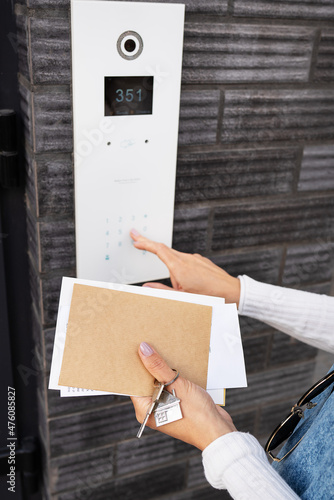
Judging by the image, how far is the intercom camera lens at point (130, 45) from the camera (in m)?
0.84

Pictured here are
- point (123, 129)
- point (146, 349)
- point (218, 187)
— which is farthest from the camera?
point (218, 187)

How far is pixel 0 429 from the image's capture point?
1183mm

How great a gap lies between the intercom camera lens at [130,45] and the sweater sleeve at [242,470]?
0.66m

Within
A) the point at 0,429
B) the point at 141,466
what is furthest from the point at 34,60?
the point at 141,466

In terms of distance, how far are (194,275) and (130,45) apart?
0.44 m

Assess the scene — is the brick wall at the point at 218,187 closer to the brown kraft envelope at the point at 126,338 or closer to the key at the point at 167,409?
the brown kraft envelope at the point at 126,338

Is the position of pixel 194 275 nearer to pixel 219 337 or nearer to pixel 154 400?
pixel 219 337

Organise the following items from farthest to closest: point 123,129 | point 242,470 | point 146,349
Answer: point 123,129, point 146,349, point 242,470

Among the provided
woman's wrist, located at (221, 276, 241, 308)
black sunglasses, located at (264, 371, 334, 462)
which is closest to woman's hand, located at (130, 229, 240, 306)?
woman's wrist, located at (221, 276, 241, 308)

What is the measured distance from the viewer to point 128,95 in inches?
34.7

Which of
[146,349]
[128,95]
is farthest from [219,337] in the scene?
[128,95]

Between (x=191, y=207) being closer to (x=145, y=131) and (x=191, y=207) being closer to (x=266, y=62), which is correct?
(x=145, y=131)

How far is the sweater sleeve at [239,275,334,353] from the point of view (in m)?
0.97

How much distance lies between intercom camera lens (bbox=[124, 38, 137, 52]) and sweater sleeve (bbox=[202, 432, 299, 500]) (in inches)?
25.9
